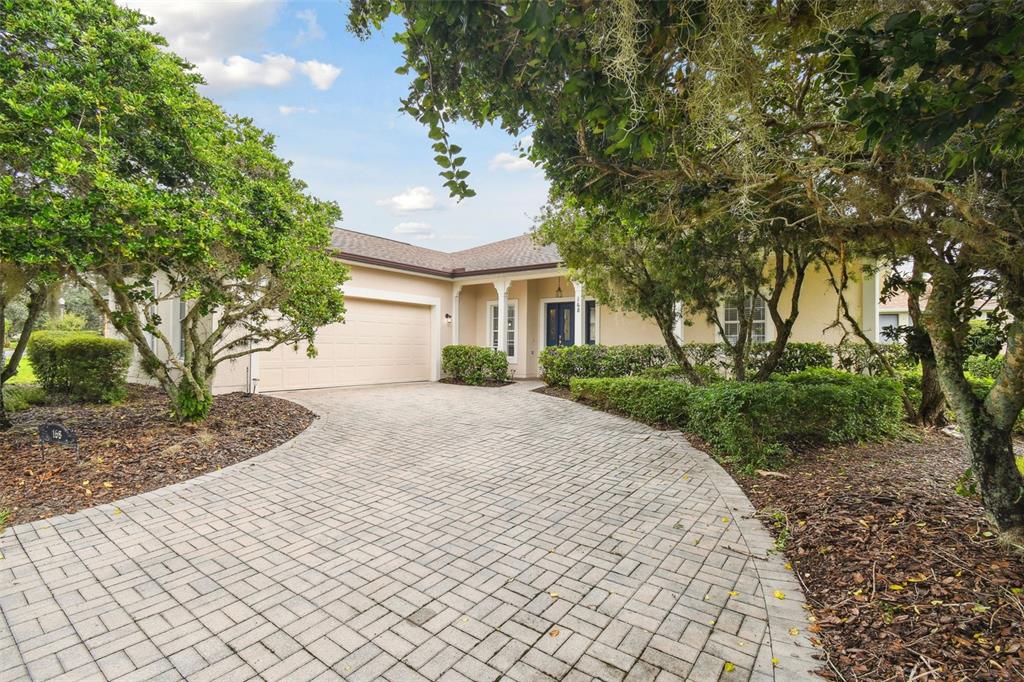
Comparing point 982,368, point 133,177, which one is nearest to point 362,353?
point 133,177

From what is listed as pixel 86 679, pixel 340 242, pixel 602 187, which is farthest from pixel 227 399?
pixel 602 187

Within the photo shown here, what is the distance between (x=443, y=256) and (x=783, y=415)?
47.2 ft

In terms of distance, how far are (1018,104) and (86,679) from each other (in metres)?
4.84

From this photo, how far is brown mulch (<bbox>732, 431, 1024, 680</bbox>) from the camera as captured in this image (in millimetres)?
2084

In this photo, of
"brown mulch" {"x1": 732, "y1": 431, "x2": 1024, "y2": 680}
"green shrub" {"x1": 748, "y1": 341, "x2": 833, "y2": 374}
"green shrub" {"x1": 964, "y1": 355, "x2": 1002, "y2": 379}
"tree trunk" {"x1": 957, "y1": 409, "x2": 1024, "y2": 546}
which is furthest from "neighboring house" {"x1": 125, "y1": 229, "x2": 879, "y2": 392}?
"tree trunk" {"x1": 957, "y1": 409, "x2": 1024, "y2": 546}

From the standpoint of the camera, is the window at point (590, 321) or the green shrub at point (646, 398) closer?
the green shrub at point (646, 398)

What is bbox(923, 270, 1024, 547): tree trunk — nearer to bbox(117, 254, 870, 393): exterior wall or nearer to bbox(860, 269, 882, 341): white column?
bbox(117, 254, 870, 393): exterior wall

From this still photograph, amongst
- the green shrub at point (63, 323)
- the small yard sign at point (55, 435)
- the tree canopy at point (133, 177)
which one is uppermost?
the tree canopy at point (133, 177)

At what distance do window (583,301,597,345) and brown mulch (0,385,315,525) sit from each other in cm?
810

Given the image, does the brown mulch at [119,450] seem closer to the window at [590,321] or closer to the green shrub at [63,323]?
the window at [590,321]

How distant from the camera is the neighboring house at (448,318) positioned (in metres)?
11.1

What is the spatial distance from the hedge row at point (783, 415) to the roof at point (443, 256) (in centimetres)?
637

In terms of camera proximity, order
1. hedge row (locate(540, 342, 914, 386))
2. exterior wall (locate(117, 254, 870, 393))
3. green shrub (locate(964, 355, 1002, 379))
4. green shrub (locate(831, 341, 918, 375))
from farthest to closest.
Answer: exterior wall (locate(117, 254, 870, 393)) → hedge row (locate(540, 342, 914, 386)) → green shrub (locate(964, 355, 1002, 379)) → green shrub (locate(831, 341, 918, 375))

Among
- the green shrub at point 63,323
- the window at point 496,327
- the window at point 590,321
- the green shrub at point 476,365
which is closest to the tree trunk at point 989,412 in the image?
the window at point 590,321
